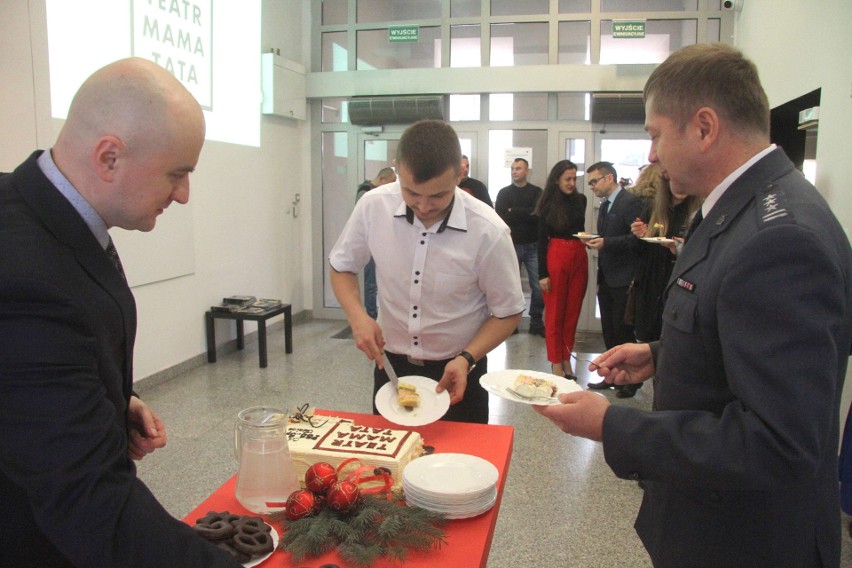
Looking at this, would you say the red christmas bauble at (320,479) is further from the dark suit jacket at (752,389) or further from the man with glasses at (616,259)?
the man with glasses at (616,259)

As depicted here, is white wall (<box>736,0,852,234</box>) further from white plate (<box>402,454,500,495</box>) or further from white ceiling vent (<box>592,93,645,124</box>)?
white plate (<box>402,454,500,495</box>)

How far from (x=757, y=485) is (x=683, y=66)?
2.27 ft

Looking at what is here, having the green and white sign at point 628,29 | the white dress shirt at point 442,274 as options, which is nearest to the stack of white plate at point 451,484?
the white dress shirt at point 442,274

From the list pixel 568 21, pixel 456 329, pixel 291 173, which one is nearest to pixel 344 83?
pixel 291 173

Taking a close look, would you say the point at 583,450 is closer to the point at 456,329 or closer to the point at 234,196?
the point at 456,329

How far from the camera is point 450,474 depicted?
4.52ft

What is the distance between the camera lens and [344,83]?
264 inches

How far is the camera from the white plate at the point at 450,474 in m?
1.30

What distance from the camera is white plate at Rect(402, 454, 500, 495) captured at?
130 centimetres

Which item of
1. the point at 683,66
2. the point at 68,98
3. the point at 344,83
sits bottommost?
the point at 683,66

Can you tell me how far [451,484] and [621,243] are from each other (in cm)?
327

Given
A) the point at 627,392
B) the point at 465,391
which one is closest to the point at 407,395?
the point at 465,391

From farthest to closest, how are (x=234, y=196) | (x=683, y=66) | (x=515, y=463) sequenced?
(x=234, y=196) < (x=515, y=463) < (x=683, y=66)

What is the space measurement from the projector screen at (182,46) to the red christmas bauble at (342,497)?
3.31 metres
